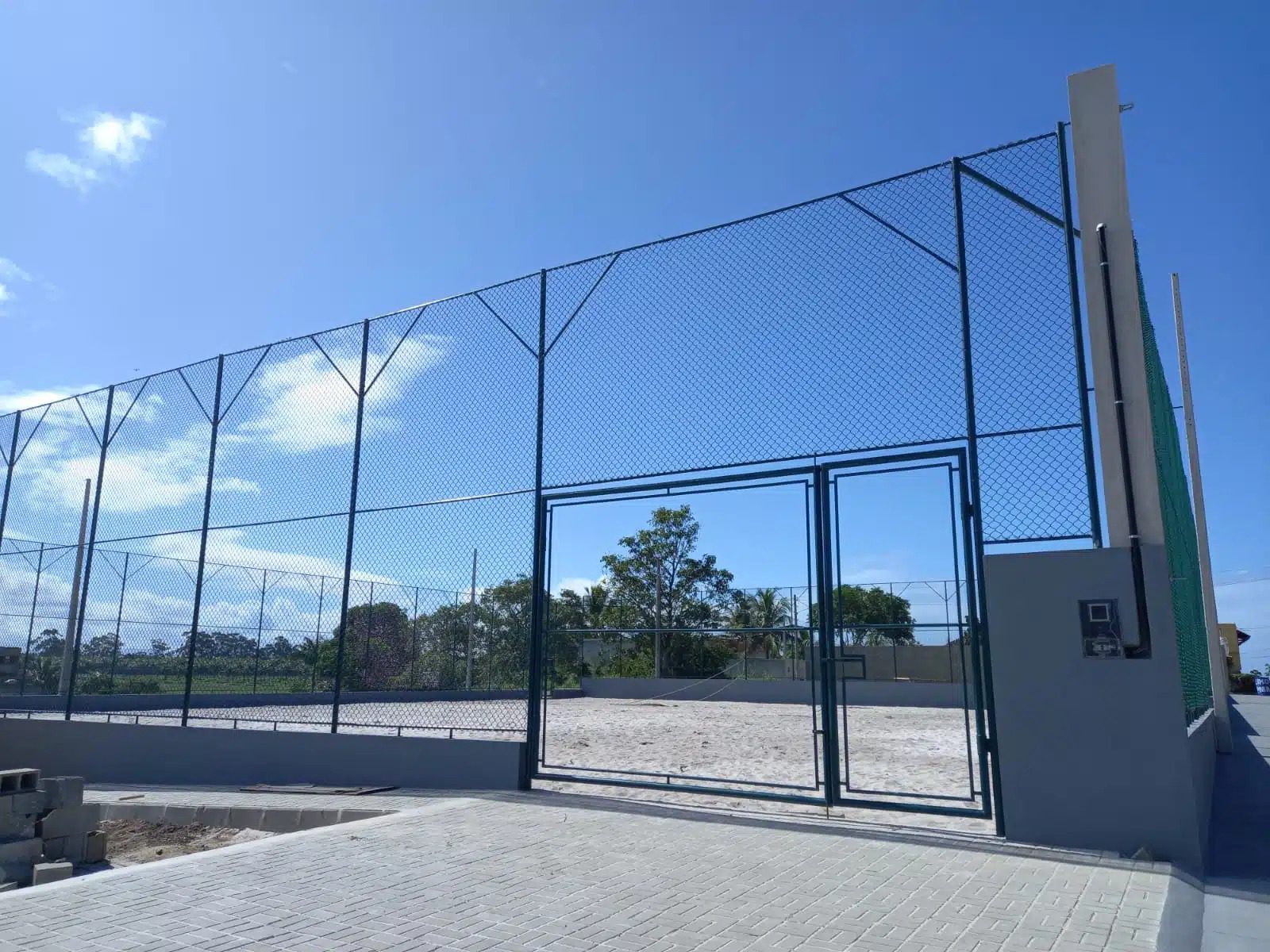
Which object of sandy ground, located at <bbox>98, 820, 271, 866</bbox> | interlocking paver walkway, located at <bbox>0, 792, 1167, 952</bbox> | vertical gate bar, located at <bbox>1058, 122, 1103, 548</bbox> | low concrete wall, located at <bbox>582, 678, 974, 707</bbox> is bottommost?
sandy ground, located at <bbox>98, 820, 271, 866</bbox>

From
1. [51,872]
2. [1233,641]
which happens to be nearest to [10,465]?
[51,872]

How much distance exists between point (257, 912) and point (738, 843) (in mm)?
3276

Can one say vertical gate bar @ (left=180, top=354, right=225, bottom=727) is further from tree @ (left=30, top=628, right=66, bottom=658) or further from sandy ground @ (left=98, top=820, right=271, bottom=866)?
tree @ (left=30, top=628, right=66, bottom=658)

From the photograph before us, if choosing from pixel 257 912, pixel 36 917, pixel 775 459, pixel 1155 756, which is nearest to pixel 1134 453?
pixel 1155 756

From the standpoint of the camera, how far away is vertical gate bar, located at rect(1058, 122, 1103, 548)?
21.9ft

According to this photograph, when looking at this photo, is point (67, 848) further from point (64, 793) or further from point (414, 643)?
point (414, 643)

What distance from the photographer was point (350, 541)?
36.6 ft

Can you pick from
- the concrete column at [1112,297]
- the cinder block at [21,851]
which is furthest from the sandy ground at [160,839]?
the concrete column at [1112,297]

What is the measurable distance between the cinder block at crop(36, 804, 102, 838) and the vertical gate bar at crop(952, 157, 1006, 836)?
770 cm

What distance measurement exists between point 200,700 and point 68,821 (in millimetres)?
13695

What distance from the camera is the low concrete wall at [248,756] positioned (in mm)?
9500

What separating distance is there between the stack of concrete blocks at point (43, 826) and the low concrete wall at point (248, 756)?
254 cm

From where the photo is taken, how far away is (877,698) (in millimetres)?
28375

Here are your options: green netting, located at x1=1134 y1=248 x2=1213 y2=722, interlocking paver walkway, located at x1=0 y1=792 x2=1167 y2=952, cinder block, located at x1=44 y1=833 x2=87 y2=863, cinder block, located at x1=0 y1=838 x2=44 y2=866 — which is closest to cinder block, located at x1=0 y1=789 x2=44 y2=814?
cinder block, located at x1=0 y1=838 x2=44 y2=866
